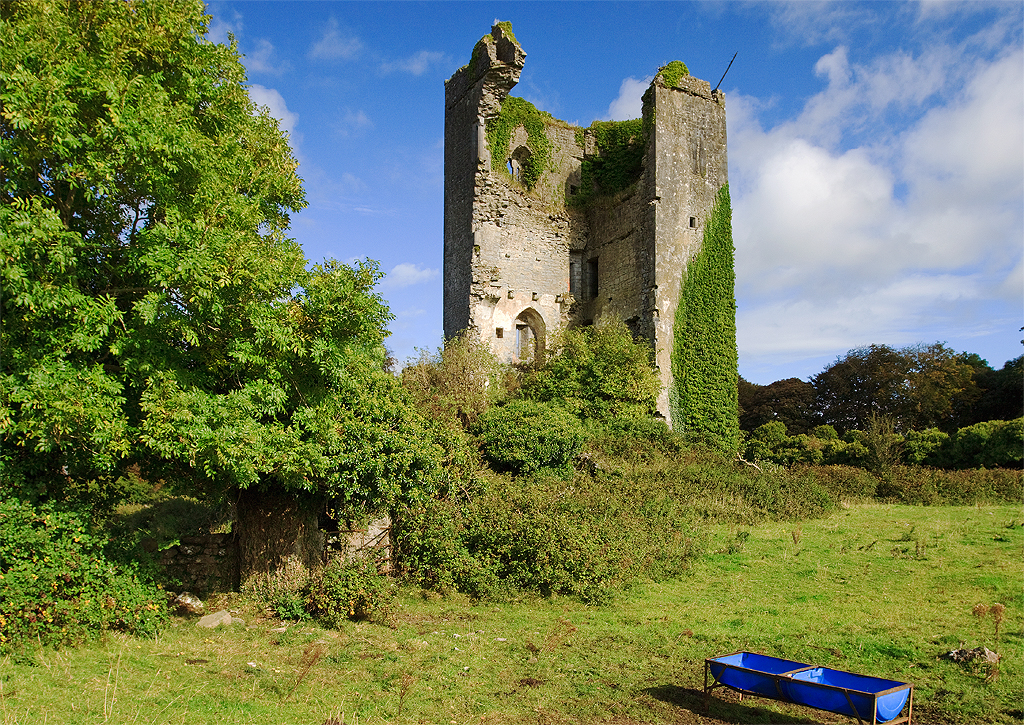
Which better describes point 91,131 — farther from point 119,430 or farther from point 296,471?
point 296,471

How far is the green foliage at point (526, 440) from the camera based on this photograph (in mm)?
16391

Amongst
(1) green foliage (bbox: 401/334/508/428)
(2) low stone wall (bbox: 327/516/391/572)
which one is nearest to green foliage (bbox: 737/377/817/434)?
(1) green foliage (bbox: 401/334/508/428)

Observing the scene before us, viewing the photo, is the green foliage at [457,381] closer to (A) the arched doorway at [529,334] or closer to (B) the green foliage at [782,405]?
(A) the arched doorway at [529,334]

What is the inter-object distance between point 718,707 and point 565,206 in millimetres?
22871

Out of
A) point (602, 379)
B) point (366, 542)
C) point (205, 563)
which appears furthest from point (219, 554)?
point (602, 379)

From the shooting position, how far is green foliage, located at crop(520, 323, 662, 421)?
21812 mm

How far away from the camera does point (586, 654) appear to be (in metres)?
8.60

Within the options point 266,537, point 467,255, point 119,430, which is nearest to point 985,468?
point 467,255

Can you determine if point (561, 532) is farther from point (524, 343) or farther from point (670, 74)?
point (670, 74)

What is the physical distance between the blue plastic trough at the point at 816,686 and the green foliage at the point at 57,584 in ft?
23.0

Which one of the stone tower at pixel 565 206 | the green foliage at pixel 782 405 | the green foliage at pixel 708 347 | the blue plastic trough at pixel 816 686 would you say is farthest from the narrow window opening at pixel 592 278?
the blue plastic trough at pixel 816 686

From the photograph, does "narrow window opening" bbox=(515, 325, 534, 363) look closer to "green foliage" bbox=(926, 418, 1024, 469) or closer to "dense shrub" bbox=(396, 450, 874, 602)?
"dense shrub" bbox=(396, 450, 874, 602)

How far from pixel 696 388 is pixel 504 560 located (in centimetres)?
1322

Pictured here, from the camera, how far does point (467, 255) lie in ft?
83.7
